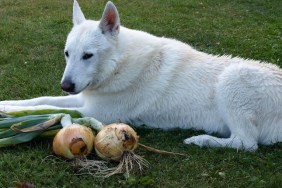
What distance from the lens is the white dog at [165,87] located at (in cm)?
466

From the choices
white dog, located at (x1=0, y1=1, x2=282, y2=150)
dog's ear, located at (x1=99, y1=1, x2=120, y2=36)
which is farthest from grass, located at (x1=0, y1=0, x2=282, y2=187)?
dog's ear, located at (x1=99, y1=1, x2=120, y2=36)

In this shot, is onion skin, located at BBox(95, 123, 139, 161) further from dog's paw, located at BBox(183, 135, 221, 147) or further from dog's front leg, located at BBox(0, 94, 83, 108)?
dog's front leg, located at BBox(0, 94, 83, 108)

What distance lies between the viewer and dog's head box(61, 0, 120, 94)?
465 cm

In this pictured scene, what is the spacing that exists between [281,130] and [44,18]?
6.86 m

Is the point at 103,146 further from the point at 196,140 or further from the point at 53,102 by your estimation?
the point at 53,102

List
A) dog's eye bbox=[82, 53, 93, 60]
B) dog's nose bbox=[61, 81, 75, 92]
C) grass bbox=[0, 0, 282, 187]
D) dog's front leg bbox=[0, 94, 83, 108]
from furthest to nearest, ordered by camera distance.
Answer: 1. dog's front leg bbox=[0, 94, 83, 108]
2. dog's eye bbox=[82, 53, 93, 60]
3. dog's nose bbox=[61, 81, 75, 92]
4. grass bbox=[0, 0, 282, 187]

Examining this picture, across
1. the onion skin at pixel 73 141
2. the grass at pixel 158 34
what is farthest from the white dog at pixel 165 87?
the onion skin at pixel 73 141

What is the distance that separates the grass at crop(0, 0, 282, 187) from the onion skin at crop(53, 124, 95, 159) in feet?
0.39

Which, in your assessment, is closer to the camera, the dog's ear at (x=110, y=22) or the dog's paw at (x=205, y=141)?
the dog's paw at (x=205, y=141)

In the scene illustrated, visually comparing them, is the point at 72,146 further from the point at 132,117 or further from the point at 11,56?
the point at 11,56

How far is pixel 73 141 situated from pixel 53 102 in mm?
1431

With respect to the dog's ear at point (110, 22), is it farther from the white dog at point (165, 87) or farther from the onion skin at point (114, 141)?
the onion skin at point (114, 141)

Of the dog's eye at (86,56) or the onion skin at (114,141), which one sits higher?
the dog's eye at (86,56)

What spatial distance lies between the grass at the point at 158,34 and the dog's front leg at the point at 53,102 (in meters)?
0.53
